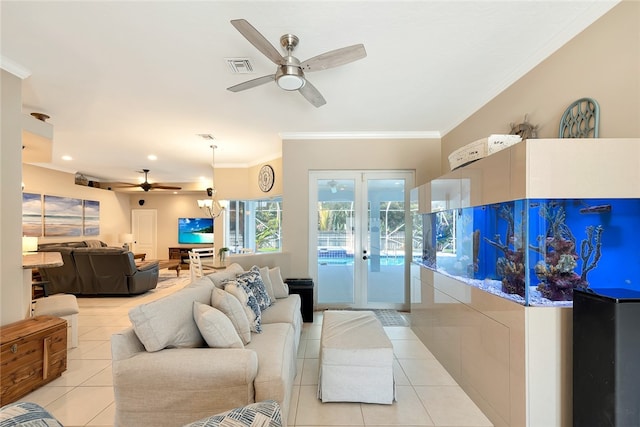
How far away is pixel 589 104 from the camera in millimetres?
1885

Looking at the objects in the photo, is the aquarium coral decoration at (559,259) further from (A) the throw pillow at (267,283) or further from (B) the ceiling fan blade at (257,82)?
(A) the throw pillow at (267,283)

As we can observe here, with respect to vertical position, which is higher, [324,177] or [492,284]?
[324,177]

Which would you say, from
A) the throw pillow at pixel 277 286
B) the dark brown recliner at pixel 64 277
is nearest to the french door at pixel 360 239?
the throw pillow at pixel 277 286

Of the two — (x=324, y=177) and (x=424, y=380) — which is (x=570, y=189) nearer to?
(x=424, y=380)

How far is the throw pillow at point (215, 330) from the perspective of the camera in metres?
1.90

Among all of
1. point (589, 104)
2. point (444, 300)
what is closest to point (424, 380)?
point (444, 300)

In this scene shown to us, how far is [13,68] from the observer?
2465 millimetres

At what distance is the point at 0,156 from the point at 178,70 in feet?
5.28

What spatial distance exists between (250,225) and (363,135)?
3819mm

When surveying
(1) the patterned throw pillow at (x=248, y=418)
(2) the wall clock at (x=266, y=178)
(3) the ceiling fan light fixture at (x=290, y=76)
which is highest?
(3) the ceiling fan light fixture at (x=290, y=76)

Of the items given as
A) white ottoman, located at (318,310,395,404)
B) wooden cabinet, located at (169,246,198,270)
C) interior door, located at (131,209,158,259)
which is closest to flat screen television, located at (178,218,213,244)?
wooden cabinet, located at (169,246,198,270)

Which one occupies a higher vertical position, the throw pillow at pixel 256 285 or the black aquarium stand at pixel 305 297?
the throw pillow at pixel 256 285

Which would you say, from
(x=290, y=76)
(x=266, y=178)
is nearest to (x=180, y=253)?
(x=266, y=178)

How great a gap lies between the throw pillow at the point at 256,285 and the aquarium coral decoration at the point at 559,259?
2.29 meters
